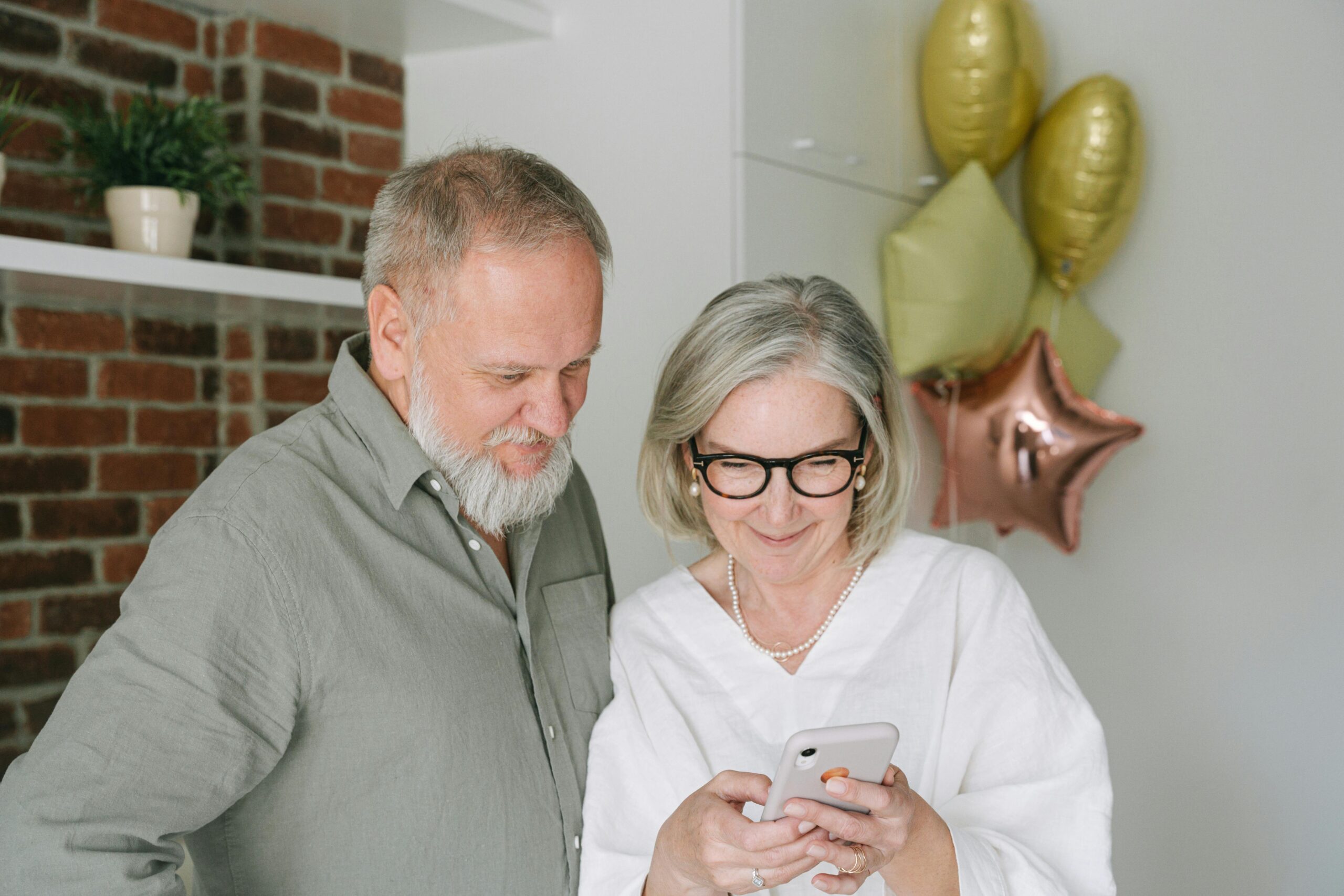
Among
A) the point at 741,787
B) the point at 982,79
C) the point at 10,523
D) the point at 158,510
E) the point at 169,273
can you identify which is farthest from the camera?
the point at 982,79

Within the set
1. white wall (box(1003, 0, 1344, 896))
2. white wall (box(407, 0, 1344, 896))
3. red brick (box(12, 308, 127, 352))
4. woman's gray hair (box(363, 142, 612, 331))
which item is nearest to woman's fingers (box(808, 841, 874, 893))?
woman's gray hair (box(363, 142, 612, 331))

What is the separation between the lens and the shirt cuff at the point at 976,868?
1.28 m

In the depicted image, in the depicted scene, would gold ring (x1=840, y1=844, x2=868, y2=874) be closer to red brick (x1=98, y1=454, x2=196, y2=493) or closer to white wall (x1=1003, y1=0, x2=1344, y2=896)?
red brick (x1=98, y1=454, x2=196, y2=493)

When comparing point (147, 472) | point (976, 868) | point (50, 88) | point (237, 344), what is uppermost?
point (50, 88)

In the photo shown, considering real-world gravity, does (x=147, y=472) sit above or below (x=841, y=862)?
above

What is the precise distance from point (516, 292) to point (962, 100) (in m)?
1.68

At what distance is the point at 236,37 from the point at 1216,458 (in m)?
2.35

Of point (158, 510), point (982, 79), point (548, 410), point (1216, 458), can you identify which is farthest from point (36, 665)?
point (1216, 458)

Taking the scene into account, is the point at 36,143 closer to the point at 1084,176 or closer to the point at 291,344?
the point at 291,344

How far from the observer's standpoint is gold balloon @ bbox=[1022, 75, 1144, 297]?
2.60 m

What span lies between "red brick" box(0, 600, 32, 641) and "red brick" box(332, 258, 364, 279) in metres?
0.87

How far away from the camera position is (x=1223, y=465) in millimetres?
2799

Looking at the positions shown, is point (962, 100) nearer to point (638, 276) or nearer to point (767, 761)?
point (638, 276)

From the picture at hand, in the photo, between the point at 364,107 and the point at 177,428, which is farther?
the point at 364,107
